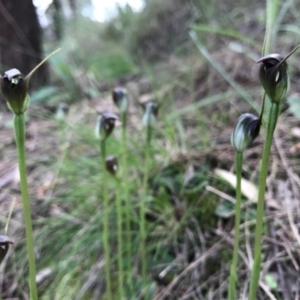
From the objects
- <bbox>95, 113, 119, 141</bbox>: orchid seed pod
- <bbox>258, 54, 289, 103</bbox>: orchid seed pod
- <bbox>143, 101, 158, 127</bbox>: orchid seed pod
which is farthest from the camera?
<bbox>143, 101, 158, 127</bbox>: orchid seed pod

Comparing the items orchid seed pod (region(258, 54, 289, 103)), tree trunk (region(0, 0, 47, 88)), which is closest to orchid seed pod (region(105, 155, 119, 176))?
orchid seed pod (region(258, 54, 289, 103))

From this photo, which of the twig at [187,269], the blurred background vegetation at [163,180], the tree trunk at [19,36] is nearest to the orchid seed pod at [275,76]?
the blurred background vegetation at [163,180]

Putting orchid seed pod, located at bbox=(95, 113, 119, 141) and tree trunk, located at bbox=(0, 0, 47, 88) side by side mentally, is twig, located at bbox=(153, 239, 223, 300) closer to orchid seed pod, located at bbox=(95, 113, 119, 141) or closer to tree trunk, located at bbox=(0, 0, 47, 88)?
orchid seed pod, located at bbox=(95, 113, 119, 141)

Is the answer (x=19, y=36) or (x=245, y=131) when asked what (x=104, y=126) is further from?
(x=19, y=36)

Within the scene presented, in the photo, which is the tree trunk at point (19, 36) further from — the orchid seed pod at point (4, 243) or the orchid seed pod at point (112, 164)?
the orchid seed pod at point (4, 243)

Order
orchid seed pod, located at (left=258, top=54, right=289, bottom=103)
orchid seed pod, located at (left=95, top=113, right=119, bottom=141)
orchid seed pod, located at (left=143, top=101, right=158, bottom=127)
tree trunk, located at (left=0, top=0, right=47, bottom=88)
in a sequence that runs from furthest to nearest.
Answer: tree trunk, located at (left=0, top=0, right=47, bottom=88) → orchid seed pod, located at (left=143, top=101, right=158, bottom=127) → orchid seed pod, located at (left=95, top=113, right=119, bottom=141) → orchid seed pod, located at (left=258, top=54, right=289, bottom=103)

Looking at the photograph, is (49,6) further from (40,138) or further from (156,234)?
(156,234)

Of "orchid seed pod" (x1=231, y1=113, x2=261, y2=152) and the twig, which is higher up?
"orchid seed pod" (x1=231, y1=113, x2=261, y2=152)
